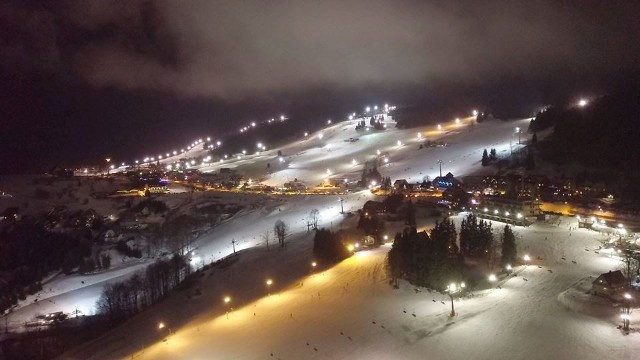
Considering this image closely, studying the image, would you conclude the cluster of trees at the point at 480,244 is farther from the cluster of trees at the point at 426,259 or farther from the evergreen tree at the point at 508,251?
the cluster of trees at the point at 426,259

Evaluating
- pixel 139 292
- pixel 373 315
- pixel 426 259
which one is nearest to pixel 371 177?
pixel 139 292

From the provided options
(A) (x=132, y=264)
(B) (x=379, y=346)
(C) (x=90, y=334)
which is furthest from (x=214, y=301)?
(A) (x=132, y=264)

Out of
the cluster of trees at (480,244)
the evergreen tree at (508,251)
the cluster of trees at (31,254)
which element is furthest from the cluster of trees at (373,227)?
the cluster of trees at (31,254)

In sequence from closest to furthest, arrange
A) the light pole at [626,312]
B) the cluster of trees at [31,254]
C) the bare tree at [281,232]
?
the light pole at [626,312], the bare tree at [281,232], the cluster of trees at [31,254]

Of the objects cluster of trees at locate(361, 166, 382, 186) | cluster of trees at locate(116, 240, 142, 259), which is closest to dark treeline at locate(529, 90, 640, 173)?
cluster of trees at locate(361, 166, 382, 186)

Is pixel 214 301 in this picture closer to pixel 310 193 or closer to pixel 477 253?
pixel 477 253

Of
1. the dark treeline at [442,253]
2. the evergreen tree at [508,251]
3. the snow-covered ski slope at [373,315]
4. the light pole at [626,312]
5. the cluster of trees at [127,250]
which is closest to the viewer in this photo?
Result: the light pole at [626,312]
